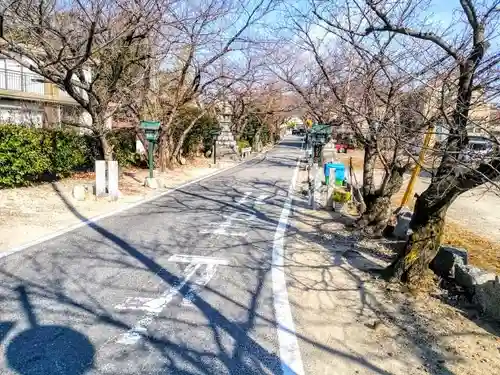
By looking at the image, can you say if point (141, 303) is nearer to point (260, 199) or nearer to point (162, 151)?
point (260, 199)

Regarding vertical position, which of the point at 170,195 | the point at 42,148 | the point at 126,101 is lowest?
the point at 170,195

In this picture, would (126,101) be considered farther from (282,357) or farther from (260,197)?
(282,357)

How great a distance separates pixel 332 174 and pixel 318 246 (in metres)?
6.71

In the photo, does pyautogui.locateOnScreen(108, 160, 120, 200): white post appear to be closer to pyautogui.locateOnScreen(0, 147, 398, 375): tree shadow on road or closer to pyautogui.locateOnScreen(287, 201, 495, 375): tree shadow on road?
pyautogui.locateOnScreen(0, 147, 398, 375): tree shadow on road

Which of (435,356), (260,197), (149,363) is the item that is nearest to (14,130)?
(260,197)

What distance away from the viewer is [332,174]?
1387 centimetres

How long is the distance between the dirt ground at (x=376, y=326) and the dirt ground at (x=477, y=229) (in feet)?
5.35

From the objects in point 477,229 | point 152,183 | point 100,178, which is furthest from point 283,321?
point 152,183

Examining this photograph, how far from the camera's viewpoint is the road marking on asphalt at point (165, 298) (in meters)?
3.78

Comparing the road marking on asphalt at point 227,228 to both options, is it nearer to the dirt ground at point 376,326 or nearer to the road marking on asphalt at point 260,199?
the dirt ground at point 376,326

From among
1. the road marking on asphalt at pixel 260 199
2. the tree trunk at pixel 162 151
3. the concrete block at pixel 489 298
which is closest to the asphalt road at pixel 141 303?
the concrete block at pixel 489 298

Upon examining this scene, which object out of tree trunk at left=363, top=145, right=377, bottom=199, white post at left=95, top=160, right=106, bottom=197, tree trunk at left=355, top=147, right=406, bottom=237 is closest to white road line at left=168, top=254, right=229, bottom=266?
tree trunk at left=355, top=147, right=406, bottom=237

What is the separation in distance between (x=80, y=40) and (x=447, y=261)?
10.9 metres

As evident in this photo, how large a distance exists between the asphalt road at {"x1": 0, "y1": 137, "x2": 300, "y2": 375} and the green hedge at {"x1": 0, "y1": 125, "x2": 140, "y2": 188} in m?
4.05
